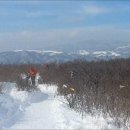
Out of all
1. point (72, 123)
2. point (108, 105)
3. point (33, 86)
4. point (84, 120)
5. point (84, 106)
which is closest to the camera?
point (72, 123)

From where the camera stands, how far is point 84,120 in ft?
45.3

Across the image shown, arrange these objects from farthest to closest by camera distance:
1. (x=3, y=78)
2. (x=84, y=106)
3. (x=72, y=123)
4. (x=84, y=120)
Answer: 1. (x=3, y=78)
2. (x=84, y=106)
3. (x=84, y=120)
4. (x=72, y=123)

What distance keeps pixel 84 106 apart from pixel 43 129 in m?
3.71

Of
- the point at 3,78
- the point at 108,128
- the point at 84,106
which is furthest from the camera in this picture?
the point at 3,78

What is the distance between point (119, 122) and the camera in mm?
12531

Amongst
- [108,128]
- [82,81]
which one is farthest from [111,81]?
[108,128]

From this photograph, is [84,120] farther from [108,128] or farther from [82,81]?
[82,81]

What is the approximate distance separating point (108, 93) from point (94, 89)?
1.76 meters

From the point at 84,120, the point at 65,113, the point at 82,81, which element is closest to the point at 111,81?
the point at 82,81

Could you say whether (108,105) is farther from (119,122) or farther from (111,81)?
(111,81)

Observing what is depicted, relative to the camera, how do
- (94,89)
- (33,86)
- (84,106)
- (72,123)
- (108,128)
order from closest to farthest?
(108,128), (72,123), (84,106), (94,89), (33,86)

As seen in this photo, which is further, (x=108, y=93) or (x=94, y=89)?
(x=94, y=89)

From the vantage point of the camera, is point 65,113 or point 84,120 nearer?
point 84,120

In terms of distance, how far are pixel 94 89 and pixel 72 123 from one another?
231 inches
